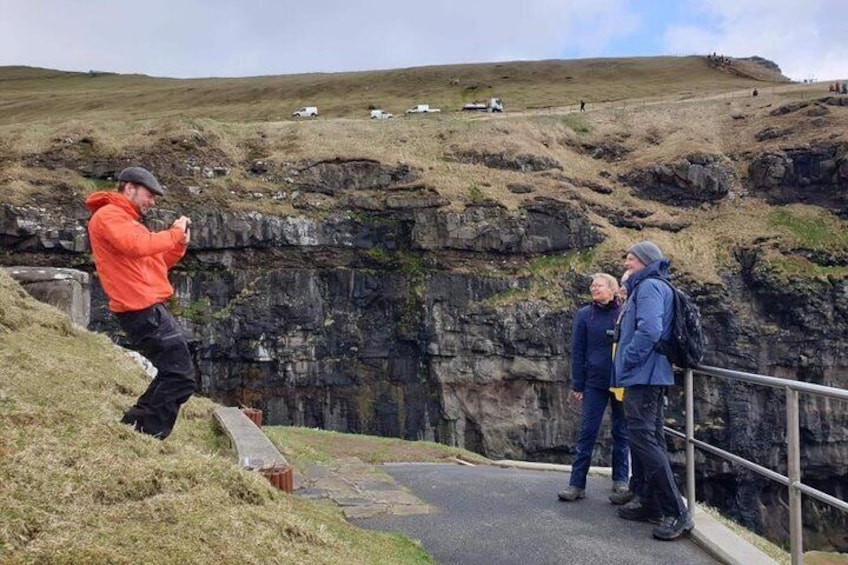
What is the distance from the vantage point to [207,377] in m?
26.5

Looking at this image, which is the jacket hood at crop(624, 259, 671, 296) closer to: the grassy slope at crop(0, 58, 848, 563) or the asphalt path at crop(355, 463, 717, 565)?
the asphalt path at crop(355, 463, 717, 565)

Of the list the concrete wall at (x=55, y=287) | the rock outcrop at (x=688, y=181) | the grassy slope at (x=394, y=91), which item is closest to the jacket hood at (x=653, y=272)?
the concrete wall at (x=55, y=287)

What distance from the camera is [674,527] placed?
244 inches

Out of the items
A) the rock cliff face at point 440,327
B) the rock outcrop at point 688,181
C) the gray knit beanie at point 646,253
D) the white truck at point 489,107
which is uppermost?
the white truck at point 489,107

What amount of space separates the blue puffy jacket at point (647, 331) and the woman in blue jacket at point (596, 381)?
36.5 inches

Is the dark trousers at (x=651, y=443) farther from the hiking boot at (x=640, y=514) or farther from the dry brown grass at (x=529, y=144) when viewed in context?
the dry brown grass at (x=529, y=144)

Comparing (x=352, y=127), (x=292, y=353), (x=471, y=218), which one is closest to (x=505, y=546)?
(x=292, y=353)

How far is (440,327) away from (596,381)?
20.6 m

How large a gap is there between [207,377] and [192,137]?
10525 mm

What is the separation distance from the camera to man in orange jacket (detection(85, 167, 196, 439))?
565cm

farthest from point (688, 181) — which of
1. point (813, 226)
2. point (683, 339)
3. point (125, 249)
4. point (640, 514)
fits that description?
point (125, 249)

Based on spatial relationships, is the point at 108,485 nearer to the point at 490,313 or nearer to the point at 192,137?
the point at 490,313

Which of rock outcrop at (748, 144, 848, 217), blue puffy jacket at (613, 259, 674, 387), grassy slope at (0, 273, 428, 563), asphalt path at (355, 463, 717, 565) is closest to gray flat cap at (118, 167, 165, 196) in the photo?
grassy slope at (0, 273, 428, 563)

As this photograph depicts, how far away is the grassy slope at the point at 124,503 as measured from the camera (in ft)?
12.0
